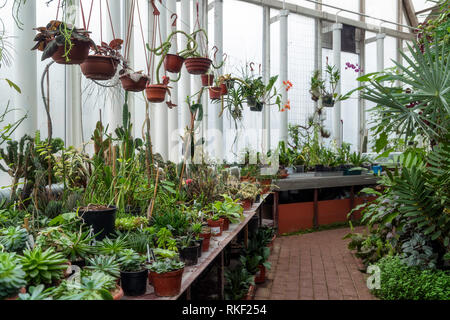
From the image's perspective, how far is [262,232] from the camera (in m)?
3.74

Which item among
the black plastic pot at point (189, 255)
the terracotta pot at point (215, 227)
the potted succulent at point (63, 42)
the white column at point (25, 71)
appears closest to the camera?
the potted succulent at point (63, 42)

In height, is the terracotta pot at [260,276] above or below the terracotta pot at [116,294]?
below

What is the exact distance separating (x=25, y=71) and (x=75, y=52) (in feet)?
4.24

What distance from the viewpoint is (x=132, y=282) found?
1418 mm

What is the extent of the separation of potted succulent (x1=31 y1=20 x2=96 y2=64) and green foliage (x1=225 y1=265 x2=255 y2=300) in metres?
1.92

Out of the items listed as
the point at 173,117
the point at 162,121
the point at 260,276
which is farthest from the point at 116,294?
the point at 173,117

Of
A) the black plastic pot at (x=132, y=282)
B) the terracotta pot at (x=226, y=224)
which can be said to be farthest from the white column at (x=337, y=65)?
the black plastic pot at (x=132, y=282)

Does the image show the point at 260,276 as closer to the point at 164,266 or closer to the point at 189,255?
the point at 189,255

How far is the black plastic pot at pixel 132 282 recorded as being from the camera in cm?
141

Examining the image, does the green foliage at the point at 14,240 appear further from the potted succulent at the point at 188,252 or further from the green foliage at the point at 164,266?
the potted succulent at the point at 188,252

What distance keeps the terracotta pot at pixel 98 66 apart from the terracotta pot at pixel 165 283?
3.74 feet

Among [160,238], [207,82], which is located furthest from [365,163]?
[160,238]

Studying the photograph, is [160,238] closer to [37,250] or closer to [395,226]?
[37,250]

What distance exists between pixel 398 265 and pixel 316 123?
4.29 metres
